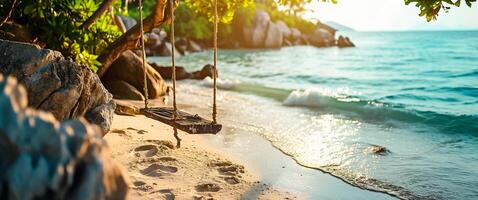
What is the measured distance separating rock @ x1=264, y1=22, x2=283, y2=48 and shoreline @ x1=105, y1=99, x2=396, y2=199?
46805mm

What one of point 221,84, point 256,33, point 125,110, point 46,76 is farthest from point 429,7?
point 256,33

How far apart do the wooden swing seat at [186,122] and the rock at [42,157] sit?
421 cm

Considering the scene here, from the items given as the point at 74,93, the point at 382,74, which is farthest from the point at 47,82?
the point at 382,74

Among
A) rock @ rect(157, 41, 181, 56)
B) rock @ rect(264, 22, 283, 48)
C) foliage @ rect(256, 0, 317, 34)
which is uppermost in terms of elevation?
foliage @ rect(256, 0, 317, 34)

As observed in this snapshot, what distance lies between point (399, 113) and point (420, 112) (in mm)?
563

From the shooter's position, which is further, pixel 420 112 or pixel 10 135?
pixel 420 112

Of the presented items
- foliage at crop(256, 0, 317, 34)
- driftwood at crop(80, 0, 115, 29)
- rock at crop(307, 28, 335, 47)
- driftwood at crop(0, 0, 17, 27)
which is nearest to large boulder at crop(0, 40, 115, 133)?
driftwood at crop(0, 0, 17, 27)

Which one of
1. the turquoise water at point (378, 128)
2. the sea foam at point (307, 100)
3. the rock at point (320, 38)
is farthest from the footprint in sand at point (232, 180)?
the rock at point (320, 38)

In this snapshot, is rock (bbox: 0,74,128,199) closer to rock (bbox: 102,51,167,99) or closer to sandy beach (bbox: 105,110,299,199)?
sandy beach (bbox: 105,110,299,199)

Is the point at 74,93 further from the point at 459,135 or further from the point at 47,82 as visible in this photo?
the point at 459,135

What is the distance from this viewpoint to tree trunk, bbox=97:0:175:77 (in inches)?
358

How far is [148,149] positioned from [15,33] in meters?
3.40

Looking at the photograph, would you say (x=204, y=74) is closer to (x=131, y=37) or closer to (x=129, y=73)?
(x=129, y=73)

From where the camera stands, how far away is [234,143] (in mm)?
7855
